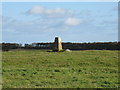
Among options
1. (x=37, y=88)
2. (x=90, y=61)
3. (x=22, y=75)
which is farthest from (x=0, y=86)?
(x=90, y=61)

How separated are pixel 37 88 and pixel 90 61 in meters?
11.7

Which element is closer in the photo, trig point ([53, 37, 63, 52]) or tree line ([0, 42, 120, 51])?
trig point ([53, 37, 63, 52])

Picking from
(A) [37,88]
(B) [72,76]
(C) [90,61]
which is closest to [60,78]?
(B) [72,76]

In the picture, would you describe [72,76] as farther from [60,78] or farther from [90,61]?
Result: [90,61]

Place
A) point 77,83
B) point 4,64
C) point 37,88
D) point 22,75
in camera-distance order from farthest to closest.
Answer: point 4,64 → point 22,75 → point 77,83 → point 37,88

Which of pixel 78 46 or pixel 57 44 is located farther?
pixel 78 46

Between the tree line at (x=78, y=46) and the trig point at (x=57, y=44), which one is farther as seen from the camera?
the tree line at (x=78, y=46)

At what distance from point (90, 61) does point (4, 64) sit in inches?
270

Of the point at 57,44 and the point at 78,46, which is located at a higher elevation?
the point at 57,44

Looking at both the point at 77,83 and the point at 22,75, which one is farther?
the point at 22,75

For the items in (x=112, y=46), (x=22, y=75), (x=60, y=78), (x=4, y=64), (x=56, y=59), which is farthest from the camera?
(x=112, y=46)

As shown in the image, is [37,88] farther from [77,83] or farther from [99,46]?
[99,46]

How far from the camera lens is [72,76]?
14.6 metres

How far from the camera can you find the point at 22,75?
1516 cm
